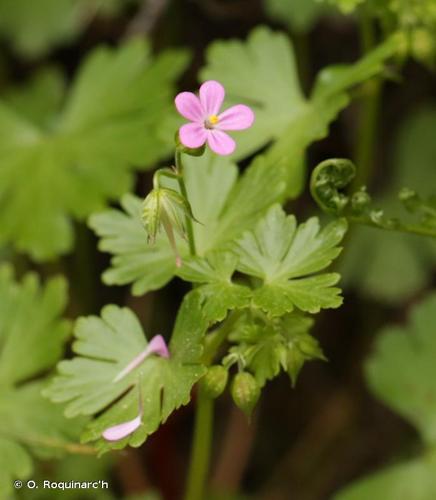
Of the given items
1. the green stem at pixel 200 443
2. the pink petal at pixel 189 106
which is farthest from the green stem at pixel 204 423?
the pink petal at pixel 189 106

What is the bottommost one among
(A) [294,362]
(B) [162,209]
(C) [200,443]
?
(C) [200,443]

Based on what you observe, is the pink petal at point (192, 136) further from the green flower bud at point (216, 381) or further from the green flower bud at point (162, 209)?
the green flower bud at point (216, 381)

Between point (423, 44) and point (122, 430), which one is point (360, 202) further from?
point (423, 44)

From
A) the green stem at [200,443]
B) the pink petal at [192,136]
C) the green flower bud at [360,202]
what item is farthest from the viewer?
the green stem at [200,443]

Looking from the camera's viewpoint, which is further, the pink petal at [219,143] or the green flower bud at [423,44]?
the green flower bud at [423,44]

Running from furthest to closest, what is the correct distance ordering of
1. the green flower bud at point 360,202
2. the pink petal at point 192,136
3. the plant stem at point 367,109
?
1. the plant stem at point 367,109
2. the green flower bud at point 360,202
3. the pink petal at point 192,136

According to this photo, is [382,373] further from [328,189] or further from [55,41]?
[55,41]

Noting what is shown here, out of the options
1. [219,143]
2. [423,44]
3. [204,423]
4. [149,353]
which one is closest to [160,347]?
[149,353]

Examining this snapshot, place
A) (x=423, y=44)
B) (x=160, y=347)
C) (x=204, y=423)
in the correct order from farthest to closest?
(x=423, y=44) → (x=204, y=423) → (x=160, y=347)

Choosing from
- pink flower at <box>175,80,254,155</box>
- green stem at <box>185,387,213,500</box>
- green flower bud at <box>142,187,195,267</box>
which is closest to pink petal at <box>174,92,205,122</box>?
pink flower at <box>175,80,254,155</box>
